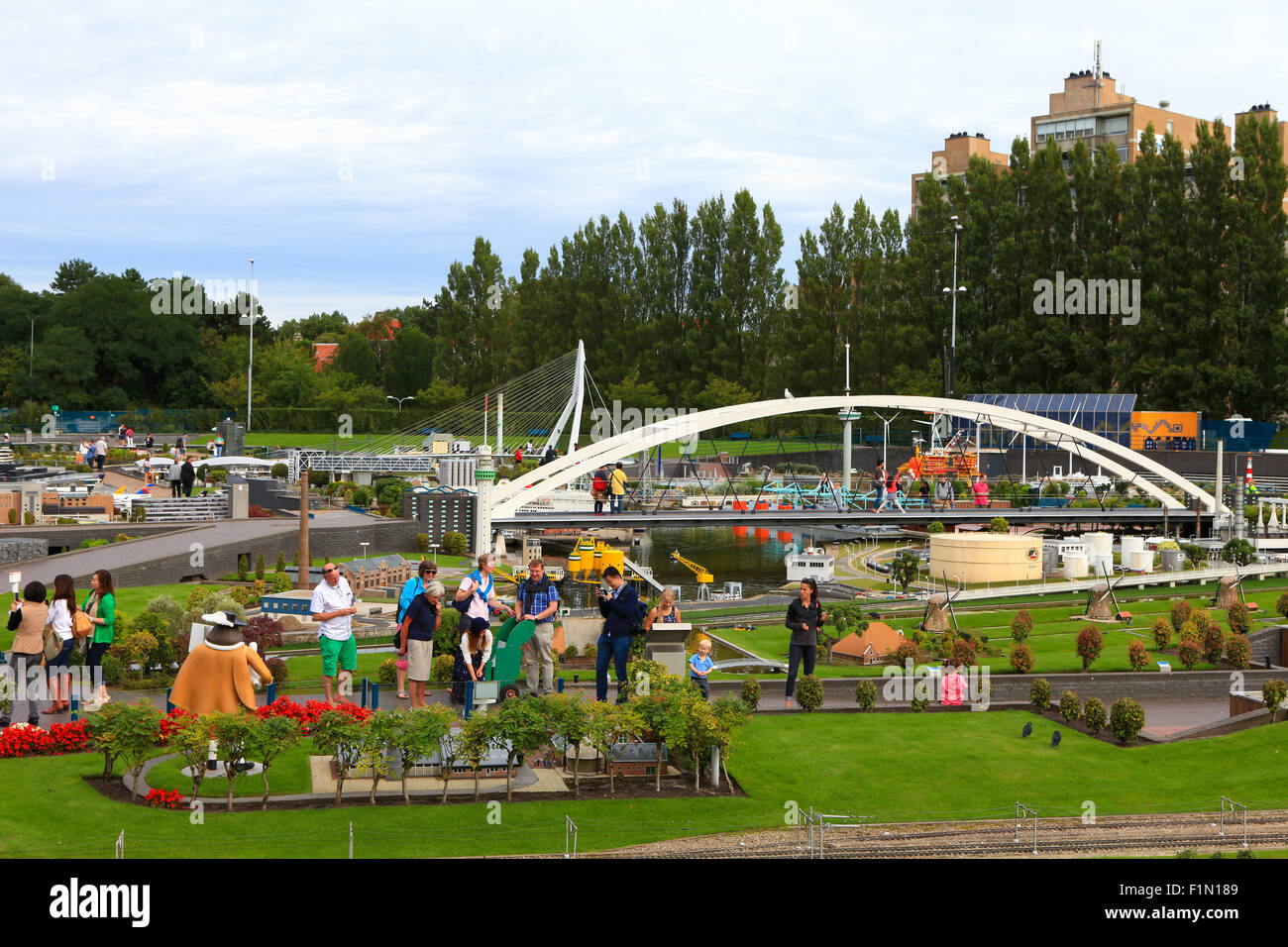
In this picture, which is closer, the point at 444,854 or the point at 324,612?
the point at 444,854

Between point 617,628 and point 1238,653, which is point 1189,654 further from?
point 617,628

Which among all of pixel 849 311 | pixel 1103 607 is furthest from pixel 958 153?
pixel 1103 607

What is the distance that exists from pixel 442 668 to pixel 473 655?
2.79m

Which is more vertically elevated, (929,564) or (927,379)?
(927,379)

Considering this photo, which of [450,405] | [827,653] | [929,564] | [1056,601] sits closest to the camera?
[827,653]

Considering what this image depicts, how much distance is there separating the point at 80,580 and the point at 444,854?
61.4 feet

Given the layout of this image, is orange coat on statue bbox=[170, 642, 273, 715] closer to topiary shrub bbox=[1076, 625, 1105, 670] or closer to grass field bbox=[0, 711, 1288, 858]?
grass field bbox=[0, 711, 1288, 858]

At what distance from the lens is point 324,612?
1536cm

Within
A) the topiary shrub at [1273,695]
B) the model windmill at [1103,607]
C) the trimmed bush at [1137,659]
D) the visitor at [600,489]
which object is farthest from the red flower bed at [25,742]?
the visitor at [600,489]

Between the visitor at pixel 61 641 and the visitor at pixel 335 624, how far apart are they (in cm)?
307

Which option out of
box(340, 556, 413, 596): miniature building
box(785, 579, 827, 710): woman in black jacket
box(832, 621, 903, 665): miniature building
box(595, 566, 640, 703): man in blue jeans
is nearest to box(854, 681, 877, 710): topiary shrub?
box(785, 579, 827, 710): woman in black jacket
